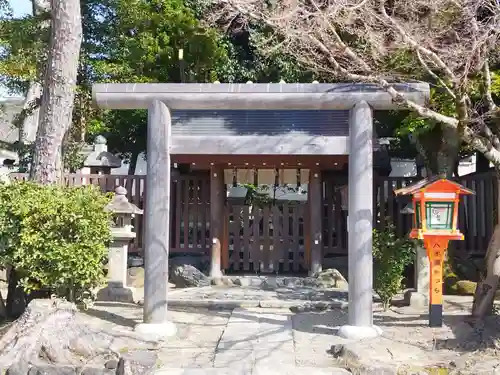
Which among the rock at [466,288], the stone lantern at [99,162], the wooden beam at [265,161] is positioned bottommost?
the rock at [466,288]

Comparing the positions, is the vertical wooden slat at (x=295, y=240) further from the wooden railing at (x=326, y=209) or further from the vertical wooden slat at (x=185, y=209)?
the vertical wooden slat at (x=185, y=209)

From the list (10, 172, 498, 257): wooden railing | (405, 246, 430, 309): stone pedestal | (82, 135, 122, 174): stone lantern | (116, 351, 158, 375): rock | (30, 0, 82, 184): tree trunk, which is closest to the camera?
(116, 351, 158, 375): rock

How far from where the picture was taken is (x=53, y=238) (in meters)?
7.42

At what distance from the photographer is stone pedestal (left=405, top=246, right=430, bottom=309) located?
10195 mm

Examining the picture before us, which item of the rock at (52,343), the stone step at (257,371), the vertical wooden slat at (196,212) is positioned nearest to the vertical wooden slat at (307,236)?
the vertical wooden slat at (196,212)

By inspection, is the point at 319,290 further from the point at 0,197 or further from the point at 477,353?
the point at 0,197

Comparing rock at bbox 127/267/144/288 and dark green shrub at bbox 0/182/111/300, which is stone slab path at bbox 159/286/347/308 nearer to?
rock at bbox 127/267/144/288

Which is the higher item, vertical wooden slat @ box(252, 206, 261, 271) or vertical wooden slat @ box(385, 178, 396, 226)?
vertical wooden slat @ box(385, 178, 396, 226)

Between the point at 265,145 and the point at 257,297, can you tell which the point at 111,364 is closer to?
the point at 265,145

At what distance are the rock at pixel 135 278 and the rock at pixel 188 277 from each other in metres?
0.78

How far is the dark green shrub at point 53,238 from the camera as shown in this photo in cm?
736

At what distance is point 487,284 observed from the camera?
8180 mm

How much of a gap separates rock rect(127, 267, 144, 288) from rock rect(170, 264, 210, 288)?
78 centimetres

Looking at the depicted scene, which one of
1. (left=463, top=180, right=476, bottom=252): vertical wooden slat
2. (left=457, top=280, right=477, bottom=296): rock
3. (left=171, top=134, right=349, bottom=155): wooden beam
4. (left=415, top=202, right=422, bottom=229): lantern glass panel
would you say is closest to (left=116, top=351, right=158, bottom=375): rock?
(left=171, top=134, right=349, bottom=155): wooden beam
